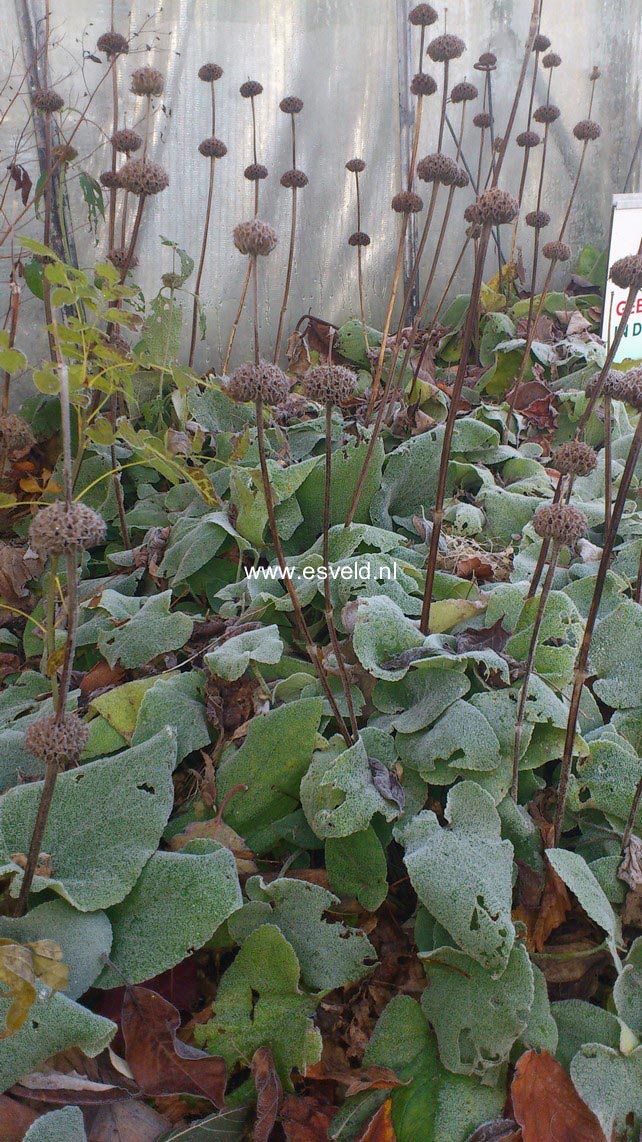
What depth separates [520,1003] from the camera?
3.38 ft

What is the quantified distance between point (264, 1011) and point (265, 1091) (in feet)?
0.30

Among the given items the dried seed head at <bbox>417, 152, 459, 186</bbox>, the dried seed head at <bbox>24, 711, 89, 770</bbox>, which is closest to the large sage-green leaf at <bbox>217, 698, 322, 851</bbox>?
the dried seed head at <bbox>24, 711, 89, 770</bbox>

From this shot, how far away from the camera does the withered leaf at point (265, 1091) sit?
0.97 metres

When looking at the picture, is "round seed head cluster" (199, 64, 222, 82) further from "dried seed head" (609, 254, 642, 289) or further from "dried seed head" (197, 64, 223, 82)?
"dried seed head" (609, 254, 642, 289)

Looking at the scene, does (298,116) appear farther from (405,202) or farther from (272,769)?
(272,769)

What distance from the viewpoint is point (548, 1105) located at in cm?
103

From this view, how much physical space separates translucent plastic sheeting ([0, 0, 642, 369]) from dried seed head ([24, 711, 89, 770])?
2223mm

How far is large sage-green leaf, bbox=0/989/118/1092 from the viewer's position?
0.95m

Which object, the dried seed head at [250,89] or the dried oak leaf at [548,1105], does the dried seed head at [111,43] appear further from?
the dried oak leaf at [548,1105]

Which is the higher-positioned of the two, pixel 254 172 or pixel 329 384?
pixel 254 172

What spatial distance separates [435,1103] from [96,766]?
0.66 meters

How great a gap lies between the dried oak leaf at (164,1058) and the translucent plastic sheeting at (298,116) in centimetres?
236

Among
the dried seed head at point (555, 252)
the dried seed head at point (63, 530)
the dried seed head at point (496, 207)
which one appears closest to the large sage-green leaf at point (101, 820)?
the dried seed head at point (63, 530)

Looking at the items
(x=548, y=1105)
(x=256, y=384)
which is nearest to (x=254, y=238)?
(x=256, y=384)
